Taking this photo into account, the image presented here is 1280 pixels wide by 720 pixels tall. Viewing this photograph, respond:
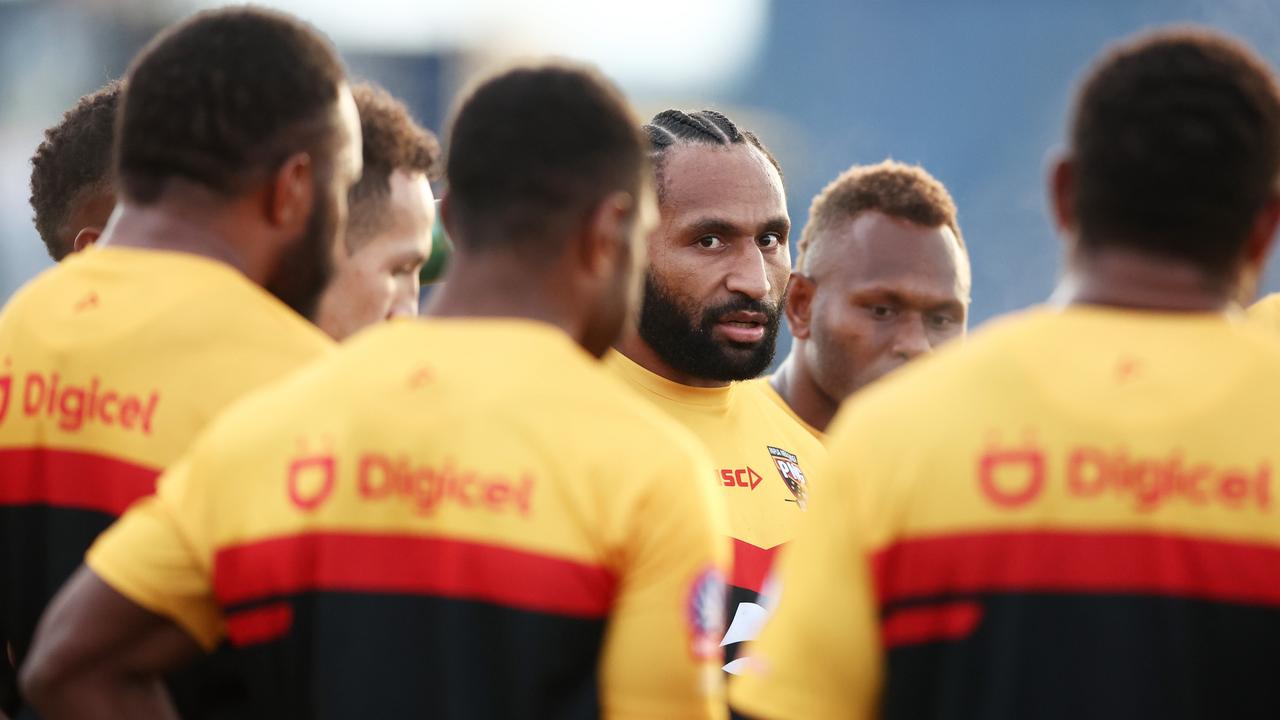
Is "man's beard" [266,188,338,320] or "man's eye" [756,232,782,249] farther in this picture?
"man's eye" [756,232,782,249]

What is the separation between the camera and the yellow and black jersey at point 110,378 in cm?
286

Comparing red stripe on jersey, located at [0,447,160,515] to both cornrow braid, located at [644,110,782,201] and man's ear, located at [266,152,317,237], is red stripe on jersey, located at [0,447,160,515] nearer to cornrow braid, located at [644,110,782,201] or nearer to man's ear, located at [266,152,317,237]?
man's ear, located at [266,152,317,237]

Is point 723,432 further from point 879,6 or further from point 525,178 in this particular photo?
point 879,6

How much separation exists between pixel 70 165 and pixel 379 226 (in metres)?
0.82

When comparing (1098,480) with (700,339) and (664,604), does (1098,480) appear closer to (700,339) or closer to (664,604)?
(664,604)

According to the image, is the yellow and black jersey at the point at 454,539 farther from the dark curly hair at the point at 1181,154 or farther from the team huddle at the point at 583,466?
the dark curly hair at the point at 1181,154

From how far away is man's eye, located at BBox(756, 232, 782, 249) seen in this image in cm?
500

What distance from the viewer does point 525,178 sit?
8.39 ft

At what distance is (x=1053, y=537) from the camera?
2.29m

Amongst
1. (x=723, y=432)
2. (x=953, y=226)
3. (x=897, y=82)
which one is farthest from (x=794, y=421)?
(x=897, y=82)

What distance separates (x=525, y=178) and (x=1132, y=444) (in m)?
0.96

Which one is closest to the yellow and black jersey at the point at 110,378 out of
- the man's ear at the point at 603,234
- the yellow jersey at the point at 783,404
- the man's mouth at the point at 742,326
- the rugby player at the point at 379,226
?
the man's ear at the point at 603,234

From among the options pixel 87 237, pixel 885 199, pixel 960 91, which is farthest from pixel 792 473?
pixel 960 91

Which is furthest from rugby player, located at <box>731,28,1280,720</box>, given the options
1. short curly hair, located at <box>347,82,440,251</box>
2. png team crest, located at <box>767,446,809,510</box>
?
png team crest, located at <box>767,446,809,510</box>
